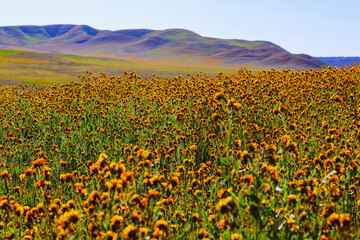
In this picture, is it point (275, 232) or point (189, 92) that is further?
point (189, 92)

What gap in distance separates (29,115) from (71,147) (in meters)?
3.36

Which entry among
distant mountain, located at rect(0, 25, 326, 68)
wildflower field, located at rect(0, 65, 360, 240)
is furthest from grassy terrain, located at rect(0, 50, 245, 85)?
distant mountain, located at rect(0, 25, 326, 68)

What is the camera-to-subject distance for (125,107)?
397 inches

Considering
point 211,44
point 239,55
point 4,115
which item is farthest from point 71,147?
point 211,44

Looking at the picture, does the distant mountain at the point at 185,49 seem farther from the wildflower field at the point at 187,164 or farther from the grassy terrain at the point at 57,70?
the wildflower field at the point at 187,164

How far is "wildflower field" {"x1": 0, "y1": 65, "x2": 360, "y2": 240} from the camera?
2678 millimetres

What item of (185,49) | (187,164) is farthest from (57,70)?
(185,49)

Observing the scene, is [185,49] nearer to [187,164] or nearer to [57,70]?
[57,70]

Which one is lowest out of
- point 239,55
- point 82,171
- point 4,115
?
point 82,171

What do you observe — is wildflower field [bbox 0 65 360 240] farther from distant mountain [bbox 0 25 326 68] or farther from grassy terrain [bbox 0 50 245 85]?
distant mountain [bbox 0 25 326 68]

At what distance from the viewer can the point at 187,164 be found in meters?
5.53

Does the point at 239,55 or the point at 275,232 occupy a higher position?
the point at 239,55

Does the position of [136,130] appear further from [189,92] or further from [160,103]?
[189,92]

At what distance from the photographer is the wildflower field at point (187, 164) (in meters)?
2.68
